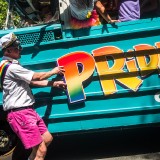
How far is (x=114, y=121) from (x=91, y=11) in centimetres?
130

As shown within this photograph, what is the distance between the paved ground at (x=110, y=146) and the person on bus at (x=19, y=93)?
3.00 feet

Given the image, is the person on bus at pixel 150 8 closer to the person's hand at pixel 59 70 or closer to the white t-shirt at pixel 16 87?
the person's hand at pixel 59 70

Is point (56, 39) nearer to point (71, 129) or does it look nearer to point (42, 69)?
Result: point (42, 69)

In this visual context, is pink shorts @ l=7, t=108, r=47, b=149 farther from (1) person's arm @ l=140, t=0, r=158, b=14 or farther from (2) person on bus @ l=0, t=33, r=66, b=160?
(1) person's arm @ l=140, t=0, r=158, b=14

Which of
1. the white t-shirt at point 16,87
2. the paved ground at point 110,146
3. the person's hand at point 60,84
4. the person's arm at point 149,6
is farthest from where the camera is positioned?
the person's arm at point 149,6

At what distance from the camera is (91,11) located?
4.08m

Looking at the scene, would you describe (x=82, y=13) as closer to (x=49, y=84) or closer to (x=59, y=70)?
(x=59, y=70)

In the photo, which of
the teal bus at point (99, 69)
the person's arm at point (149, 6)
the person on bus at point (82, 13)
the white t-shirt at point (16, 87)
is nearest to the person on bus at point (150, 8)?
the person's arm at point (149, 6)

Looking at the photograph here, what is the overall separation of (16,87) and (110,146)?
179 centimetres

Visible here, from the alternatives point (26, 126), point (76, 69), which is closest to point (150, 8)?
point (76, 69)

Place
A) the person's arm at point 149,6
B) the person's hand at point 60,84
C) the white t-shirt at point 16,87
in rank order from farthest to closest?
1. the person's arm at point 149,6
2. the person's hand at point 60,84
3. the white t-shirt at point 16,87

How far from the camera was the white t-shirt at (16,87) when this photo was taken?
3.75 m

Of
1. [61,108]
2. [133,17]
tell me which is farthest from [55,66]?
[133,17]

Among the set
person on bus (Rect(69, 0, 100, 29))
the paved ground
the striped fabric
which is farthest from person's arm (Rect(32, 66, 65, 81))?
the paved ground
